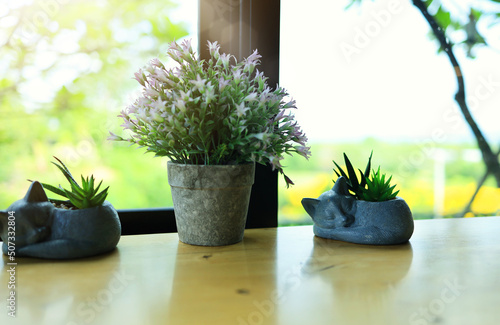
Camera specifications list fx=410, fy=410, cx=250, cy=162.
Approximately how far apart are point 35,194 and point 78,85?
372mm

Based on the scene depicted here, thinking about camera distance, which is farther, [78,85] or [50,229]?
[78,85]

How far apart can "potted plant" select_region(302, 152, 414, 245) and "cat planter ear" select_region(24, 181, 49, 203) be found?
550 millimetres

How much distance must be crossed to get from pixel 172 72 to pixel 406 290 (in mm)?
582

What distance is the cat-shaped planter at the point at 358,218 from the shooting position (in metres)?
0.89

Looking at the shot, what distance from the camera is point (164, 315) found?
54 cm

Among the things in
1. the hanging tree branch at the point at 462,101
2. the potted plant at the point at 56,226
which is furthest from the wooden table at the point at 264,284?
the hanging tree branch at the point at 462,101

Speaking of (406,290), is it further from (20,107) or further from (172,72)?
(20,107)

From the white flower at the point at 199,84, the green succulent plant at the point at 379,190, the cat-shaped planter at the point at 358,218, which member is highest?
the white flower at the point at 199,84

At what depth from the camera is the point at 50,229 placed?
76 centimetres

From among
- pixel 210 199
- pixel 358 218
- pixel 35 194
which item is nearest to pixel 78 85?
pixel 35 194

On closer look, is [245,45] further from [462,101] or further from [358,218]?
[462,101]

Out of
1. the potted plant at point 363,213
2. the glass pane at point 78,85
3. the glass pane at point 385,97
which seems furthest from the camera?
the glass pane at point 385,97

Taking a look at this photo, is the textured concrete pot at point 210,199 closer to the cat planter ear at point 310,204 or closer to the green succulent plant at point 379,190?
the cat planter ear at point 310,204

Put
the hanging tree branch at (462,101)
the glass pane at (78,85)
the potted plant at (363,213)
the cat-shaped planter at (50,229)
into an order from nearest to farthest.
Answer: the cat-shaped planter at (50,229) → the potted plant at (363,213) → the glass pane at (78,85) → the hanging tree branch at (462,101)
